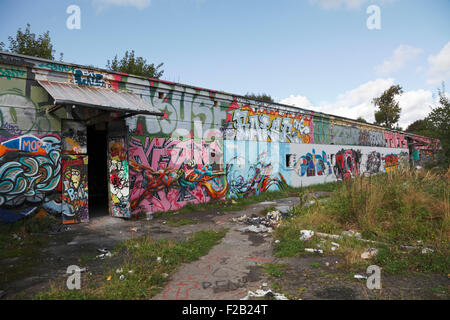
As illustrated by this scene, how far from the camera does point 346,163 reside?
19.5 m

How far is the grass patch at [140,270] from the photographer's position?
3.48m

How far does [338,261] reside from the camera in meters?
4.59

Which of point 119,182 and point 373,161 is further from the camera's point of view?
point 373,161

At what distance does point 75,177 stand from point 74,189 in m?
0.34

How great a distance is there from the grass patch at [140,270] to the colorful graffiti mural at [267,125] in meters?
6.88

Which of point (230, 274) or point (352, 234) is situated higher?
point (352, 234)

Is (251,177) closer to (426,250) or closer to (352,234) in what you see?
(352,234)

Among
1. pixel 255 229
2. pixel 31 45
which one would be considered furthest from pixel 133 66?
pixel 255 229

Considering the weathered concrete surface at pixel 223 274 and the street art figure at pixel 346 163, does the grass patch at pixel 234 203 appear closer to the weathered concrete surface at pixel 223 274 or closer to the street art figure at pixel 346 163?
the weathered concrete surface at pixel 223 274

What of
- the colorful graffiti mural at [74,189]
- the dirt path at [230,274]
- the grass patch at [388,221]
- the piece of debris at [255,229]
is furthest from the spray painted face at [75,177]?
the grass patch at [388,221]

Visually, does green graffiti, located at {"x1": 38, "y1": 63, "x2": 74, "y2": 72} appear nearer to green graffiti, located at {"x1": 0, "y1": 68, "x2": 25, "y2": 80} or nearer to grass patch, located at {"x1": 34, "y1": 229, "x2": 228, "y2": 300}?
green graffiti, located at {"x1": 0, "y1": 68, "x2": 25, "y2": 80}

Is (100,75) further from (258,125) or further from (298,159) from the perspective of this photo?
(298,159)

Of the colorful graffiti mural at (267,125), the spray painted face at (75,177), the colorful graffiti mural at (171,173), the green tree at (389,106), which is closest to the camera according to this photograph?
the spray painted face at (75,177)
